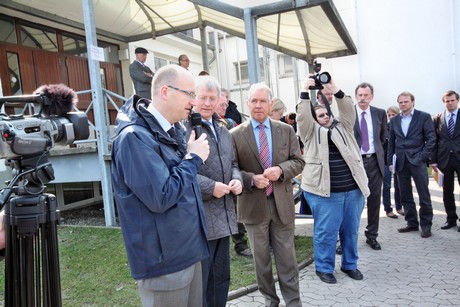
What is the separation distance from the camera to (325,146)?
3.91 m

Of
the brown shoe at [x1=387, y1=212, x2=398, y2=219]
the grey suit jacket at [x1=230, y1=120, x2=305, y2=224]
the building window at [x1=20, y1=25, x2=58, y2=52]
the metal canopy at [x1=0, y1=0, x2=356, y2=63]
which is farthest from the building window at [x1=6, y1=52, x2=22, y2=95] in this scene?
the brown shoe at [x1=387, y1=212, x2=398, y2=219]

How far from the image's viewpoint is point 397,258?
186 inches

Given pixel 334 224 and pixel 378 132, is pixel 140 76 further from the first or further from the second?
pixel 334 224

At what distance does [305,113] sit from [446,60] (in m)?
11.5

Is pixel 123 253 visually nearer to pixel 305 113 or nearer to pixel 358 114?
pixel 305 113

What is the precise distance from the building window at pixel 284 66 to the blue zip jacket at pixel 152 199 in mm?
15444

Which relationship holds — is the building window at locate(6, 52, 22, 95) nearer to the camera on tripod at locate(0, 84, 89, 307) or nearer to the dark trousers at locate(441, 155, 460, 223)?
the camera on tripod at locate(0, 84, 89, 307)

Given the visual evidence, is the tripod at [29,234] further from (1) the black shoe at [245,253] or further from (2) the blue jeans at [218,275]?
(1) the black shoe at [245,253]

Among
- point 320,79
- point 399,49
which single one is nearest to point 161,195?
point 320,79

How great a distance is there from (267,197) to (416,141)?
3.31m

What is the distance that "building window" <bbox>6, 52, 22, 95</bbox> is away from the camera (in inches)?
316

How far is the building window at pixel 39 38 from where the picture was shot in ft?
27.6

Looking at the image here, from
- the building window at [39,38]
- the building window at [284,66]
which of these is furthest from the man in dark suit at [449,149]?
the building window at [284,66]

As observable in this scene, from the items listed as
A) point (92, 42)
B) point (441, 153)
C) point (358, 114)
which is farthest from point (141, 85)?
point (441, 153)
